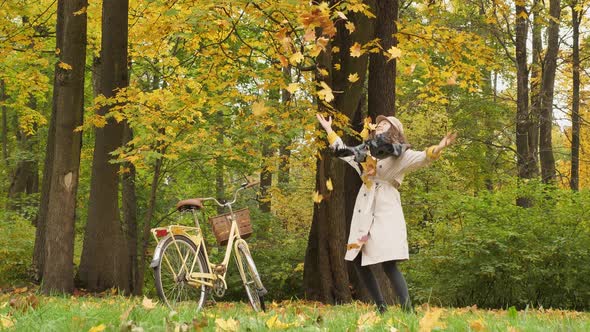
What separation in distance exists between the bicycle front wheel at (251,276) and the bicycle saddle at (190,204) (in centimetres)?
74

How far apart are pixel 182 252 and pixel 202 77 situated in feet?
14.1

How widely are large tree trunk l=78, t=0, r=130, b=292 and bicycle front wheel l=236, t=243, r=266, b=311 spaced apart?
429cm

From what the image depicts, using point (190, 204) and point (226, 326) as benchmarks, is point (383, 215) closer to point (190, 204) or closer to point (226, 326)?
point (190, 204)

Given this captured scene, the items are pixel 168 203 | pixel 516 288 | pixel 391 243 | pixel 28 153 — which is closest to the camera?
pixel 391 243

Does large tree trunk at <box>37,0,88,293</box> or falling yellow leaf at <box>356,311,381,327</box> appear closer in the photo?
falling yellow leaf at <box>356,311,381,327</box>

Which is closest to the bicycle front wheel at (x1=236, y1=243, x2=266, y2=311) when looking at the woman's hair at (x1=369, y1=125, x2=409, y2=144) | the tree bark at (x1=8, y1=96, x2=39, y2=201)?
the woman's hair at (x1=369, y1=125, x2=409, y2=144)

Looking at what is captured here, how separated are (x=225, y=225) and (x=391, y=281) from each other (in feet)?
6.06

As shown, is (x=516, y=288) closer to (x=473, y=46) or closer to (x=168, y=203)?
(x=473, y=46)

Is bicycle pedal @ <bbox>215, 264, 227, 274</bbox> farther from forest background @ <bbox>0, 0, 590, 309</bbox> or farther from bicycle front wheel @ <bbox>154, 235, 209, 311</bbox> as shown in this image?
forest background @ <bbox>0, 0, 590, 309</bbox>

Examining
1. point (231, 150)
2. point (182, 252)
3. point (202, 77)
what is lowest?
point (182, 252)

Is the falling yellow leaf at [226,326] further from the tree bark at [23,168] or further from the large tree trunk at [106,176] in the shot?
the tree bark at [23,168]

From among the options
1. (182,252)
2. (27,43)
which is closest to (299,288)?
(27,43)

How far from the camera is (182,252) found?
627 centimetres

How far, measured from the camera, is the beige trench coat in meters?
5.70
